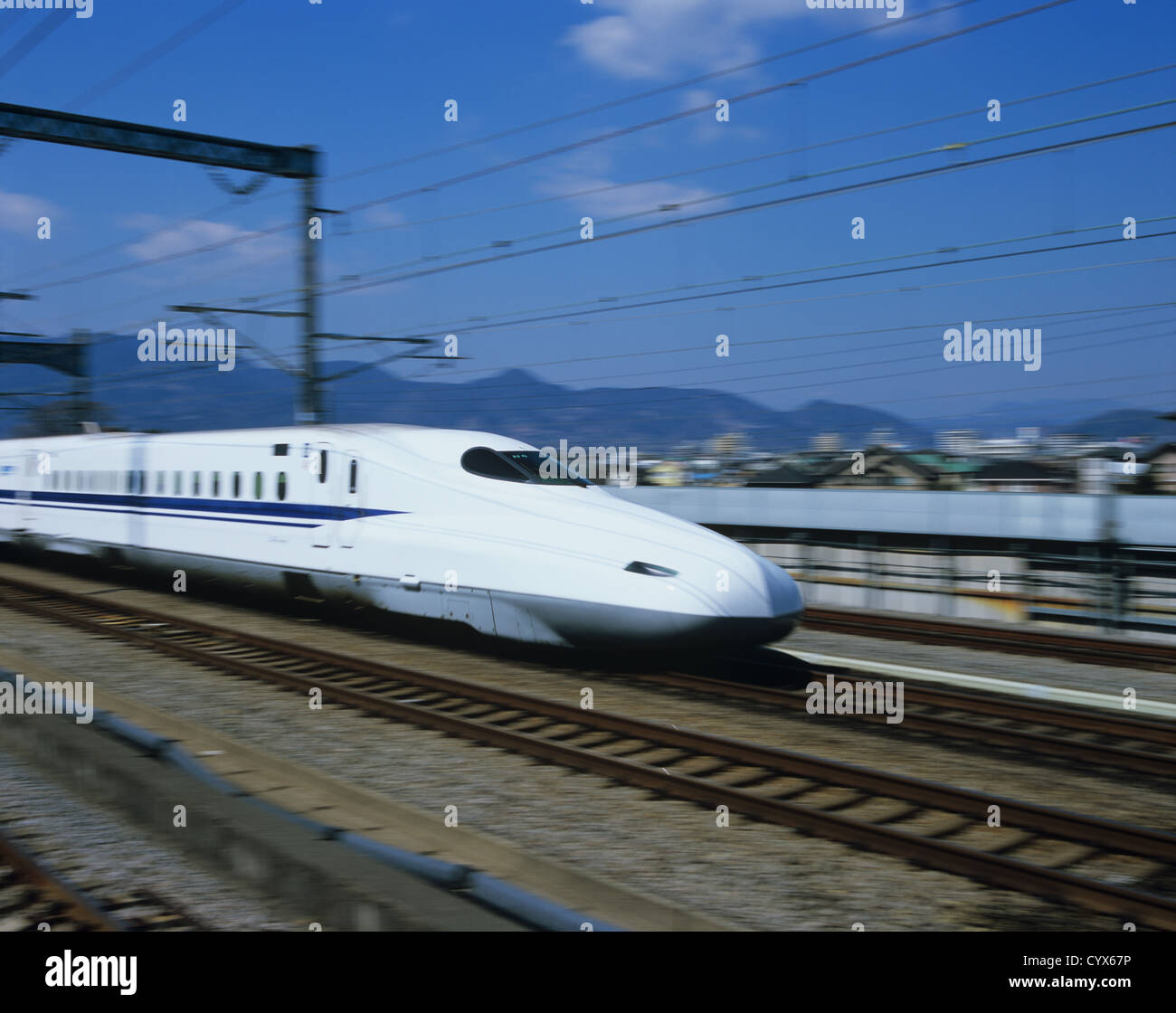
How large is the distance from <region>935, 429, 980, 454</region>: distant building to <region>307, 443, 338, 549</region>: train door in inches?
384

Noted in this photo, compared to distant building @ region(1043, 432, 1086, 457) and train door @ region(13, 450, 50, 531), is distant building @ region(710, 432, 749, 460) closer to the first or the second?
distant building @ region(1043, 432, 1086, 457)

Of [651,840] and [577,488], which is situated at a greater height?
[577,488]

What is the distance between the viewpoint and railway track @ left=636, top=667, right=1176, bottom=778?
6.77m

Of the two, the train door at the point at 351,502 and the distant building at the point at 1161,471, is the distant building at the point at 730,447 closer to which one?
the distant building at the point at 1161,471

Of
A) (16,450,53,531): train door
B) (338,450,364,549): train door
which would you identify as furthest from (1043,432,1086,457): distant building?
(16,450,53,531): train door

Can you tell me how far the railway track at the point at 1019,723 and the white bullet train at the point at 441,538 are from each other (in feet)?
2.09

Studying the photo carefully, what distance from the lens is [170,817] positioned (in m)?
4.99

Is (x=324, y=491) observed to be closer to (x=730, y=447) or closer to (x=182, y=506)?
(x=182, y=506)

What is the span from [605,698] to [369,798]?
11.2ft
